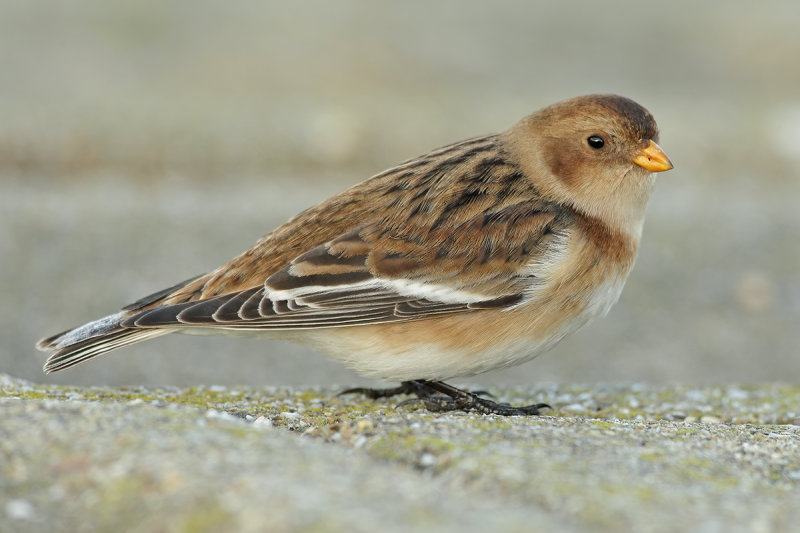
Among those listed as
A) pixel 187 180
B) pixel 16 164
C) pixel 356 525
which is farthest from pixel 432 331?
pixel 16 164

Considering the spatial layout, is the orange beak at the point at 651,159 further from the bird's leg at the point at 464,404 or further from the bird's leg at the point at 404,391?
the bird's leg at the point at 404,391

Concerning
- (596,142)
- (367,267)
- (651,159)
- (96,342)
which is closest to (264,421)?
(367,267)

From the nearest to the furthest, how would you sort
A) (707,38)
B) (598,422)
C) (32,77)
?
1. (598,422)
2. (32,77)
3. (707,38)

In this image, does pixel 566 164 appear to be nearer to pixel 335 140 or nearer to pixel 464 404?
pixel 464 404

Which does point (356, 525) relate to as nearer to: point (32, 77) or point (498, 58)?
point (32, 77)

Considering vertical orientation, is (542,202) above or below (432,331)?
above

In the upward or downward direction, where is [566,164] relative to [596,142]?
downward
